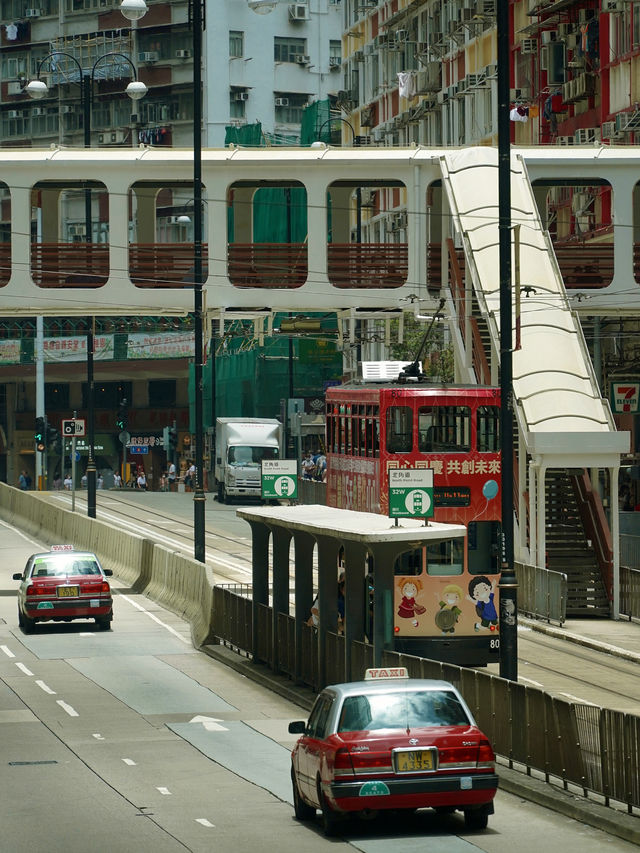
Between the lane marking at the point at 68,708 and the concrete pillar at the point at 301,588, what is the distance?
346 cm

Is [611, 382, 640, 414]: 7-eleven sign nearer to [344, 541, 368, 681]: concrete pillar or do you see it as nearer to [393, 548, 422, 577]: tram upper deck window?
[393, 548, 422, 577]: tram upper deck window

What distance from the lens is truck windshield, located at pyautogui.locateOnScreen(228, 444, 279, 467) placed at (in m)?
69.2

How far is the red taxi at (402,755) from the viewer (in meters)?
15.8

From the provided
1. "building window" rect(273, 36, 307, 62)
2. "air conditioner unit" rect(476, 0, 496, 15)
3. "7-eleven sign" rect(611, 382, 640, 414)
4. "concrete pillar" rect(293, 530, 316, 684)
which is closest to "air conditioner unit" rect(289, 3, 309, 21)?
"building window" rect(273, 36, 307, 62)

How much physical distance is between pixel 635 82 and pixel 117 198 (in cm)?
1769

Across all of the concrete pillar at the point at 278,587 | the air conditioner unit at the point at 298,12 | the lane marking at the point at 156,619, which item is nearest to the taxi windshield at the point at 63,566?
the lane marking at the point at 156,619

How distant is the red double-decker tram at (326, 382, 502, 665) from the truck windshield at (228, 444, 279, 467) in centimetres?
3789

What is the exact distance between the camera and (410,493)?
79.4ft

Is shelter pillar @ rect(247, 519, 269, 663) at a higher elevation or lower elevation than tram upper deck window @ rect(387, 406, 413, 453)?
lower

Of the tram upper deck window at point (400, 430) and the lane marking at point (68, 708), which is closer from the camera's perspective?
the lane marking at point (68, 708)

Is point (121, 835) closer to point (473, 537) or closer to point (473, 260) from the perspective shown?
point (473, 537)

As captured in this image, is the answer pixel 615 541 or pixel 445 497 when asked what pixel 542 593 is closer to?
pixel 615 541

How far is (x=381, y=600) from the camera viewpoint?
915 inches

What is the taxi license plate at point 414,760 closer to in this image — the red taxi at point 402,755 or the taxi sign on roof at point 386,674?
the red taxi at point 402,755
